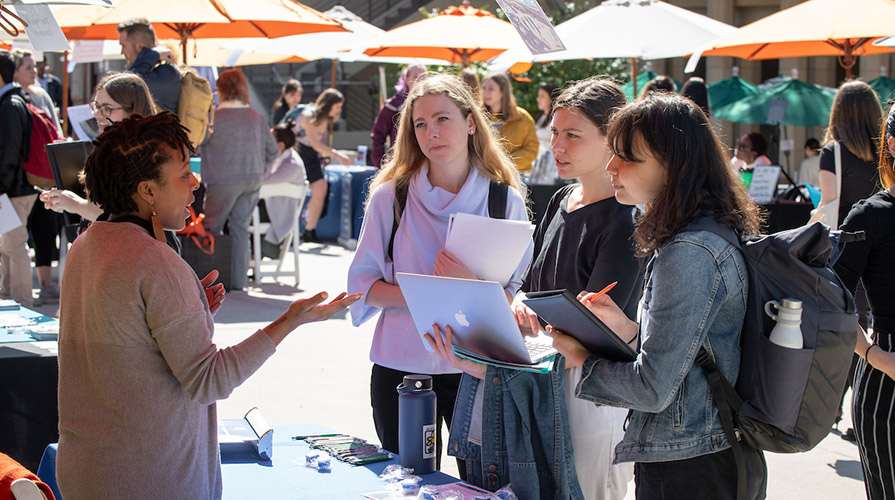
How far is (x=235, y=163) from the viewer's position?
9.03 m

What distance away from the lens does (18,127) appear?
7.75 metres

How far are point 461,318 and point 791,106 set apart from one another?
44.1 ft

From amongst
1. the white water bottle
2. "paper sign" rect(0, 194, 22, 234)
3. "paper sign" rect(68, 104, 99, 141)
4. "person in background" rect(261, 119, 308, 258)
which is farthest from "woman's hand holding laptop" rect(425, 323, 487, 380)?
"person in background" rect(261, 119, 308, 258)

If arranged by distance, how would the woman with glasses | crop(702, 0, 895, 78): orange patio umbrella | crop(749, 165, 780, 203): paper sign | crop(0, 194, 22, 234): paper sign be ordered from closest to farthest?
the woman with glasses, crop(0, 194, 22, 234): paper sign, crop(702, 0, 895, 78): orange patio umbrella, crop(749, 165, 780, 203): paper sign

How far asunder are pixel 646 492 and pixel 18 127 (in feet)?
22.7

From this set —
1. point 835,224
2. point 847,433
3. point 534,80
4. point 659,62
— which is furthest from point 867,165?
point 659,62

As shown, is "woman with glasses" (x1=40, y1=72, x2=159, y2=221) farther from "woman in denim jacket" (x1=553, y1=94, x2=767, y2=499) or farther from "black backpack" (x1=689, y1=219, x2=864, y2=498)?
"black backpack" (x1=689, y1=219, x2=864, y2=498)

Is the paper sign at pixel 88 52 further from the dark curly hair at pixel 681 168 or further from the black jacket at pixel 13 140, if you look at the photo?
the dark curly hair at pixel 681 168

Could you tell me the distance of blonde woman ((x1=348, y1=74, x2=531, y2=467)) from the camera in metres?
3.23

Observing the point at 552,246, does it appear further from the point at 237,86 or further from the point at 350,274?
the point at 237,86

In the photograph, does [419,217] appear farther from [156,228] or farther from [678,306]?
[678,306]

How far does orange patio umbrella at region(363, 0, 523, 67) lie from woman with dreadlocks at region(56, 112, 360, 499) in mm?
7708

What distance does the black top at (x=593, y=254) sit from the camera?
9.25ft

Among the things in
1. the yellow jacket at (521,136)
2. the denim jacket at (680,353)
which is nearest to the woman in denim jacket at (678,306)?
the denim jacket at (680,353)
